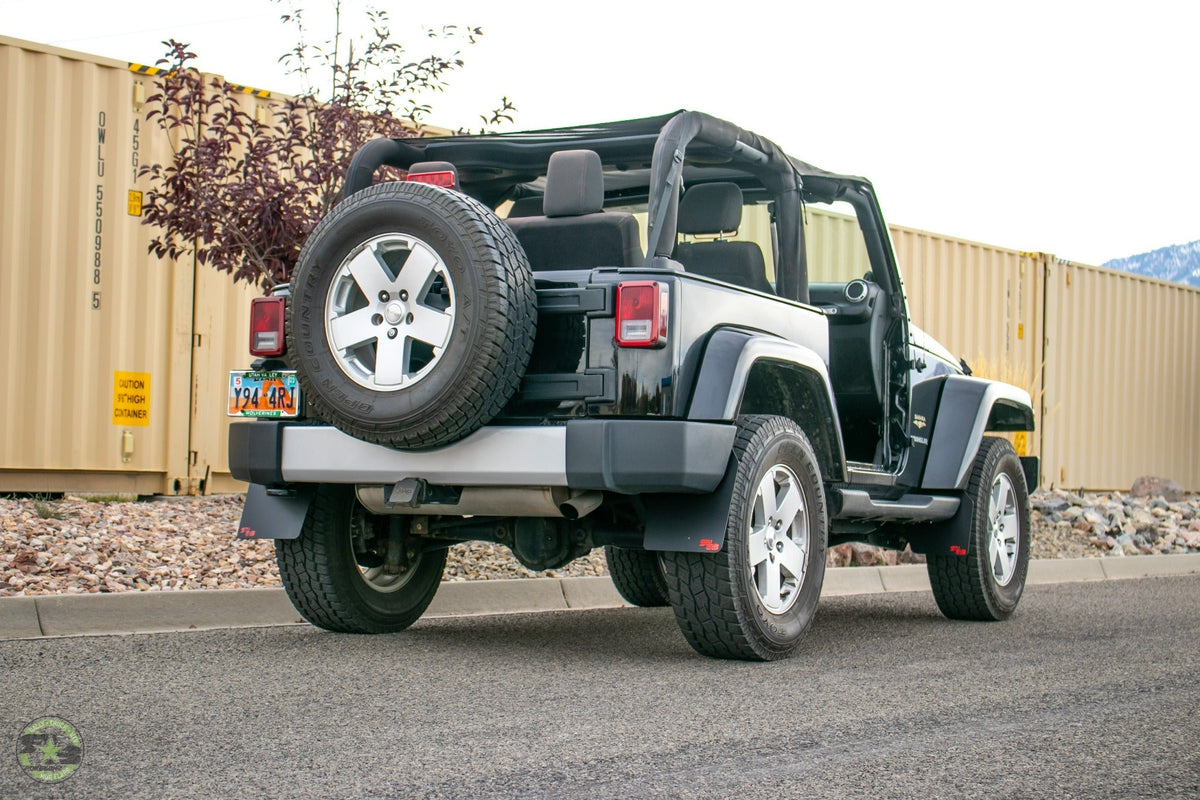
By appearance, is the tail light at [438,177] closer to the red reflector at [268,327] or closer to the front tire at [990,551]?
the red reflector at [268,327]

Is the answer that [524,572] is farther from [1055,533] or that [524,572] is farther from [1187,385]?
[1187,385]

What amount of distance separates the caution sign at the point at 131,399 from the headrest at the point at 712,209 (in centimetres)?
564

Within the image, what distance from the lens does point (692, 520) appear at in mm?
4531

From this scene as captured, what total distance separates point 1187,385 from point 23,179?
1652 cm

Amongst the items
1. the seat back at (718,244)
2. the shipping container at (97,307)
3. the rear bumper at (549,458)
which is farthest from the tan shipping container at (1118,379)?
→ the rear bumper at (549,458)

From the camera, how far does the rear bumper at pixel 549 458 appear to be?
4.30 meters

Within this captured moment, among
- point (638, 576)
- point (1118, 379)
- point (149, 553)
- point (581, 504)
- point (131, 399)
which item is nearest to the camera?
point (581, 504)

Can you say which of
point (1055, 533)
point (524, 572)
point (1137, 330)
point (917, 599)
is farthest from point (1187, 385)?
point (524, 572)

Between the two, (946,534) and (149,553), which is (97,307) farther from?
(946,534)

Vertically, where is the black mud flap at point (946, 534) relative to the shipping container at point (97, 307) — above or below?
below

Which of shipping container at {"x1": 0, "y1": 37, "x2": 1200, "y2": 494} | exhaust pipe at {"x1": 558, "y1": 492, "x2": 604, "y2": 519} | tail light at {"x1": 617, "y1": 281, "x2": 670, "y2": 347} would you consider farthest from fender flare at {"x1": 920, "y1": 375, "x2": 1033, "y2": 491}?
tail light at {"x1": 617, "y1": 281, "x2": 670, "y2": 347}

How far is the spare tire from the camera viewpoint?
4309 millimetres

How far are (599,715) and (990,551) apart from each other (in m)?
3.64
